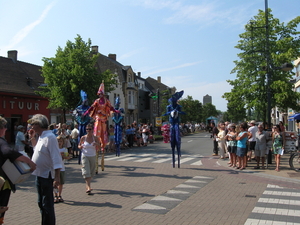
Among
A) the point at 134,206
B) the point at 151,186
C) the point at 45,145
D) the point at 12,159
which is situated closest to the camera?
the point at 12,159

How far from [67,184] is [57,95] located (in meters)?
14.9

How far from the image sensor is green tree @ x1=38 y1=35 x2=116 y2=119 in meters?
23.0

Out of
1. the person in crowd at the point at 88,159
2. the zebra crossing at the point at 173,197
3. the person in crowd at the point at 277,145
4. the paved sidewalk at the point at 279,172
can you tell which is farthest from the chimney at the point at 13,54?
the person in crowd at the point at 277,145

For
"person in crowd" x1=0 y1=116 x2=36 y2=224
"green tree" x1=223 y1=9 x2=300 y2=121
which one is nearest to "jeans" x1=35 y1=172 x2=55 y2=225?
"person in crowd" x1=0 y1=116 x2=36 y2=224

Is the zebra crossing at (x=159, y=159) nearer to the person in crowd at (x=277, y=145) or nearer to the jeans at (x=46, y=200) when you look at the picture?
the person in crowd at (x=277, y=145)

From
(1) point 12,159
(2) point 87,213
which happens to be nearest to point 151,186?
(2) point 87,213

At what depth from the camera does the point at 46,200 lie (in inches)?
181

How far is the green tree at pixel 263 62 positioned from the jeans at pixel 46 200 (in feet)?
52.0

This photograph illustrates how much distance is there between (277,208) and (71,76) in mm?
19033

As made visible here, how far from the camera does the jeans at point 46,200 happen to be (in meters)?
4.57

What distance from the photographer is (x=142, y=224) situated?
564 centimetres

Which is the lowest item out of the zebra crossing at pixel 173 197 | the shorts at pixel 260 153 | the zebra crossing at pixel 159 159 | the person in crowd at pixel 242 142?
the zebra crossing at pixel 173 197

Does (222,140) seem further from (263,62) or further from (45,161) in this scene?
(45,161)

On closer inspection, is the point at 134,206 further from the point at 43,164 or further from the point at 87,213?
the point at 43,164
